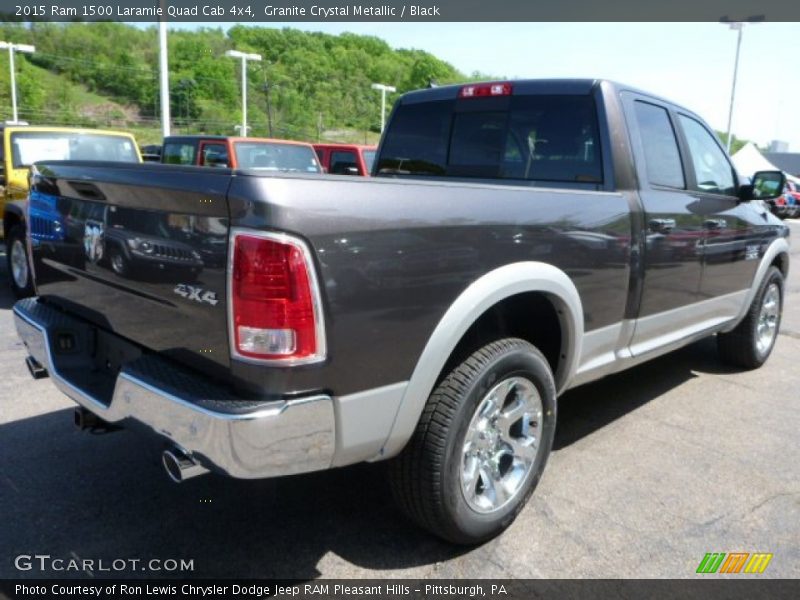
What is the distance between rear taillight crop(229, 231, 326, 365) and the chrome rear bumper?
0.16m

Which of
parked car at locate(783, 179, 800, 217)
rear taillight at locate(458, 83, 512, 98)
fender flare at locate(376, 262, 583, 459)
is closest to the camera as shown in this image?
fender flare at locate(376, 262, 583, 459)

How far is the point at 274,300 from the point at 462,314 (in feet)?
2.46

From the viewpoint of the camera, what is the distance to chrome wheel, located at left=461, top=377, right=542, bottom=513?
2646mm

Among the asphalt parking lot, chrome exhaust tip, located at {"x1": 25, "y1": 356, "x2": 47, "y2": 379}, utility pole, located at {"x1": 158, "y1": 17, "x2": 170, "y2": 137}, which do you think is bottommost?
the asphalt parking lot

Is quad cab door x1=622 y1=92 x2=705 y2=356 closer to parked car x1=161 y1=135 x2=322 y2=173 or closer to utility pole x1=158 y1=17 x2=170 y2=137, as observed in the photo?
parked car x1=161 y1=135 x2=322 y2=173

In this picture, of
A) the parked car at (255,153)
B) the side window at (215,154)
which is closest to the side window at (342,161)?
the parked car at (255,153)

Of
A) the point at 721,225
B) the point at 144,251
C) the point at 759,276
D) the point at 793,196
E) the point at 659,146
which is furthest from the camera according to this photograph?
the point at 793,196

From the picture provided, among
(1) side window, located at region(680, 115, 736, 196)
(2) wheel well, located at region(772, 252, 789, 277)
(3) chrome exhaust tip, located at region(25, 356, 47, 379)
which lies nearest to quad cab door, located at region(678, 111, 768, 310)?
(1) side window, located at region(680, 115, 736, 196)

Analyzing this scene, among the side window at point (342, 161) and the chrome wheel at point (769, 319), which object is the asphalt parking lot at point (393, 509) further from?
the side window at point (342, 161)

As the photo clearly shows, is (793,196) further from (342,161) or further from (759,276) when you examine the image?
(759,276)

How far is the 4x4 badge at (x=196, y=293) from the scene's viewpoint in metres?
2.04

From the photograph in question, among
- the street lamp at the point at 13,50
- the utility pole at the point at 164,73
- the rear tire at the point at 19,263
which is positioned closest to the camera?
the rear tire at the point at 19,263

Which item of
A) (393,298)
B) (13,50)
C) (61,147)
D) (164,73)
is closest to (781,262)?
(393,298)

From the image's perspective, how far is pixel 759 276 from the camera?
16.1ft
